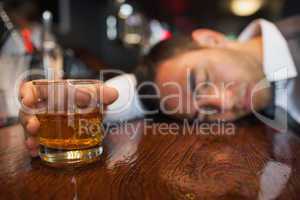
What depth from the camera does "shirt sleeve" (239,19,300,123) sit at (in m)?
0.79

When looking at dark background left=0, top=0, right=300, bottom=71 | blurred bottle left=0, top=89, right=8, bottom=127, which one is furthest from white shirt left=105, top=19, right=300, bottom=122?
dark background left=0, top=0, right=300, bottom=71

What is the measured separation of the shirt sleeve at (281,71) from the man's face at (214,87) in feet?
0.08

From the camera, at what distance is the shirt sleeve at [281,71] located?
Answer: 786 mm

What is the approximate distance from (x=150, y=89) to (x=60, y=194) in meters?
0.54

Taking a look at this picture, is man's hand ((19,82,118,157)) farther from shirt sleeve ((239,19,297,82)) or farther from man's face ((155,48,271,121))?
shirt sleeve ((239,19,297,82))

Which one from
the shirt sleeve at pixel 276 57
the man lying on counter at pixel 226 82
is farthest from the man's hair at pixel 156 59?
the shirt sleeve at pixel 276 57

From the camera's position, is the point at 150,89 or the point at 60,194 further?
the point at 150,89

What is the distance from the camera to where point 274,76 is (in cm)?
80

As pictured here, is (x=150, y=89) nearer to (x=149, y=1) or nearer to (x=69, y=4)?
(x=149, y=1)

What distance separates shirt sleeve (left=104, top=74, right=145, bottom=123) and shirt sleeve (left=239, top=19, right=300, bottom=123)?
330 mm

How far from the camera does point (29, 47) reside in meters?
1.34

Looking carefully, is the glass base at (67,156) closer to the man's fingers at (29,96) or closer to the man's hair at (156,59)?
the man's fingers at (29,96)

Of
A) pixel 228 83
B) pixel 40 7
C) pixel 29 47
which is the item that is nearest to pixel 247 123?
pixel 228 83

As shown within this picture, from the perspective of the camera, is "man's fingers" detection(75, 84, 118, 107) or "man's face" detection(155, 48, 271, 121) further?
"man's face" detection(155, 48, 271, 121)
